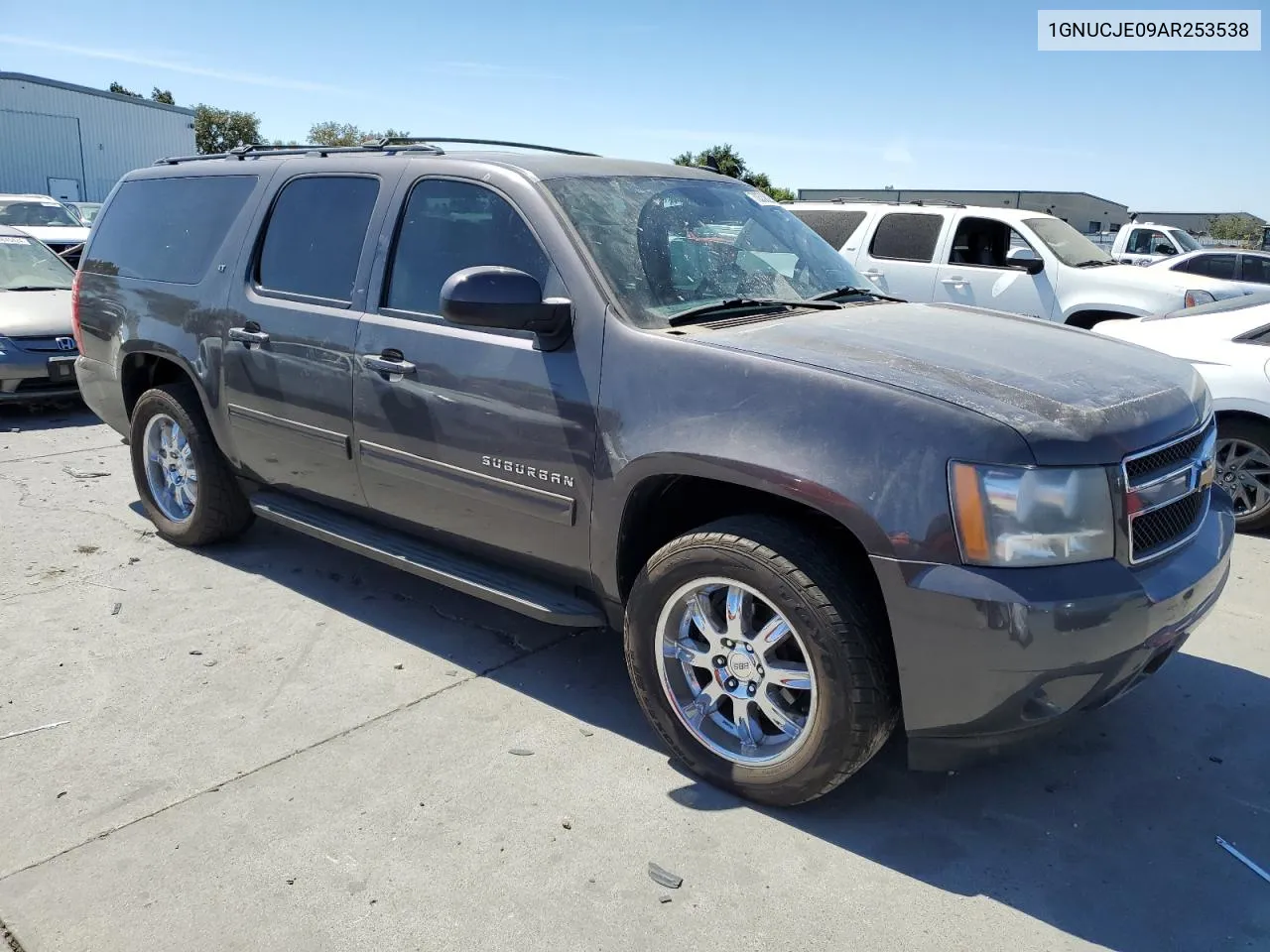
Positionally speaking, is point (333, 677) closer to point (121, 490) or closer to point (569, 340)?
point (569, 340)

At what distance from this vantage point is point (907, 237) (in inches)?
392

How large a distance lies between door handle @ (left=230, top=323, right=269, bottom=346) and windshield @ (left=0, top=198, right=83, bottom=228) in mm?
13996

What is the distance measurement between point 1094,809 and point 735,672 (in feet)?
3.90

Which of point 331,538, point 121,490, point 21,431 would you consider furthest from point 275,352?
point 21,431

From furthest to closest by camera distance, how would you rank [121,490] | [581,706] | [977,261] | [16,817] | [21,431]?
[977,261], [21,431], [121,490], [581,706], [16,817]

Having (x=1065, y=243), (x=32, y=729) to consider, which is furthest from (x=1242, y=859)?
(x=1065, y=243)

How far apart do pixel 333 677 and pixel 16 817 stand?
3.81 ft

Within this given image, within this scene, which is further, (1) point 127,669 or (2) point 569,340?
(1) point 127,669

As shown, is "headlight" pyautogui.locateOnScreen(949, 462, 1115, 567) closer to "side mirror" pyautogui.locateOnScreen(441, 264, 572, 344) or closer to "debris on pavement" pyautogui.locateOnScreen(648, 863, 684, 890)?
"debris on pavement" pyautogui.locateOnScreen(648, 863, 684, 890)

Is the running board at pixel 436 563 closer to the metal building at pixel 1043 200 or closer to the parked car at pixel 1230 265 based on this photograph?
the parked car at pixel 1230 265

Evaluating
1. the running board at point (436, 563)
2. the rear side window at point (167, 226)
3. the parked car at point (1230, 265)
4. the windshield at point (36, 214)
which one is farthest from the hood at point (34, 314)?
the parked car at point (1230, 265)

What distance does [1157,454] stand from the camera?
2814mm

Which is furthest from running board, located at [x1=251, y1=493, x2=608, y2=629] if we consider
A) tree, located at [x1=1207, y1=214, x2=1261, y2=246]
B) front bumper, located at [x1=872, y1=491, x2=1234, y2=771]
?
tree, located at [x1=1207, y1=214, x2=1261, y2=246]

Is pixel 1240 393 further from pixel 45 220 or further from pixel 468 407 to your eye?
pixel 45 220
